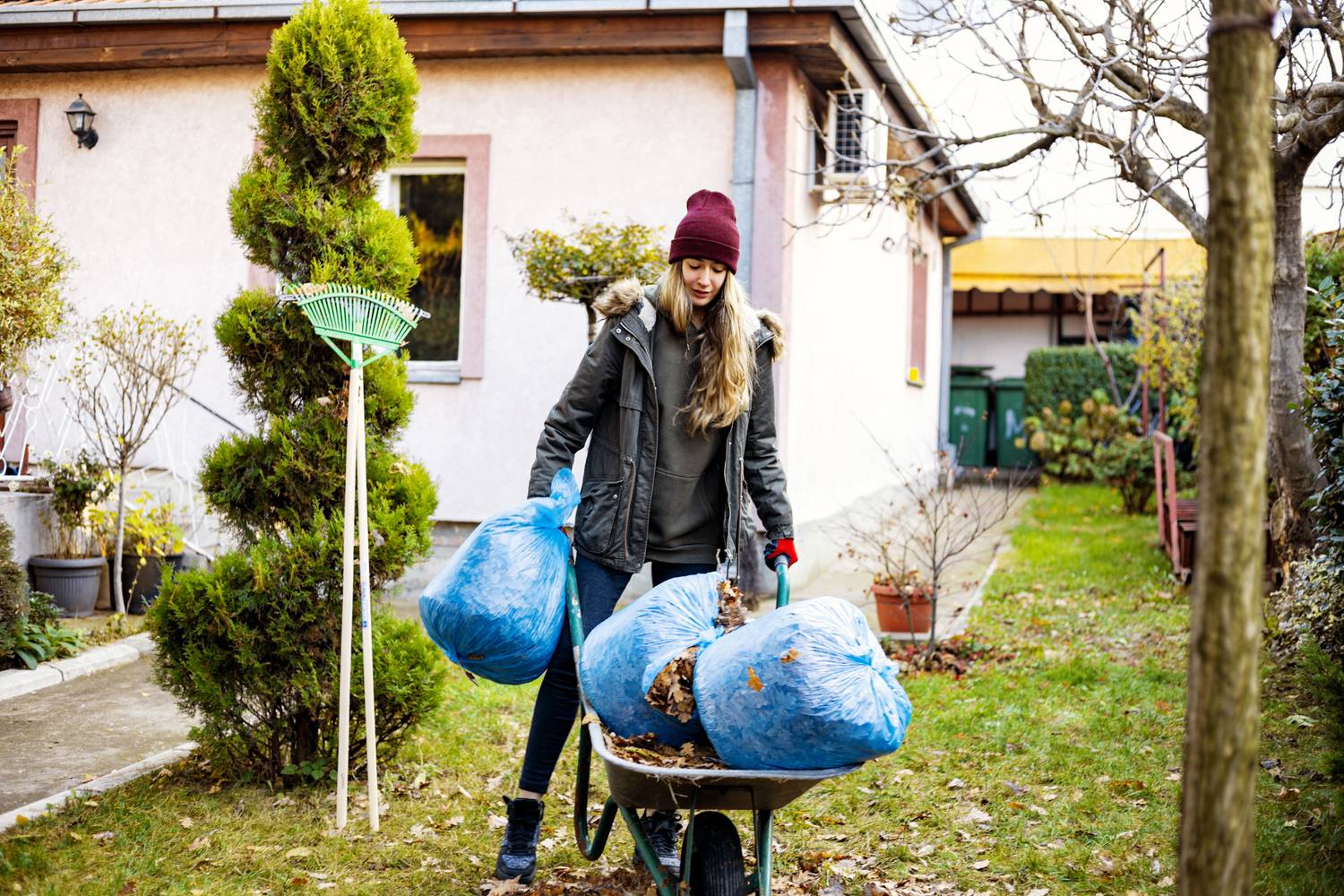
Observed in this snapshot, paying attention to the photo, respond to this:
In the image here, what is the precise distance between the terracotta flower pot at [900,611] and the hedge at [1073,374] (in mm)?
10808

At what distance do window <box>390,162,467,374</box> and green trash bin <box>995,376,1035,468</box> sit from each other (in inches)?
468

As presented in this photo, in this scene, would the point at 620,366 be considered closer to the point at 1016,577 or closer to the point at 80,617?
the point at 80,617

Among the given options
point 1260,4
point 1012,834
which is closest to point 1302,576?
point 1012,834

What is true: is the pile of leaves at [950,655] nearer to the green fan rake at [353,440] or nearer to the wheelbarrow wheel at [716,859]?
the green fan rake at [353,440]

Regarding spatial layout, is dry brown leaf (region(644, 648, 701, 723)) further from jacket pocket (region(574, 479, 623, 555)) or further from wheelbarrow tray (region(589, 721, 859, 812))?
jacket pocket (region(574, 479, 623, 555))

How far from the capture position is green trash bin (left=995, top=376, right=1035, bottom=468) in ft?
60.6

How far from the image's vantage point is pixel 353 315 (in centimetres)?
409

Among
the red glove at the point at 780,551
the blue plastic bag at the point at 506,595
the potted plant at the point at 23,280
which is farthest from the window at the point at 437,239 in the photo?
the red glove at the point at 780,551

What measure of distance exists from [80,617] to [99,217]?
3407mm

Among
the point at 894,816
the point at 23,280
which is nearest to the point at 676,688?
the point at 894,816

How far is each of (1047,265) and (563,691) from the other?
1585 cm

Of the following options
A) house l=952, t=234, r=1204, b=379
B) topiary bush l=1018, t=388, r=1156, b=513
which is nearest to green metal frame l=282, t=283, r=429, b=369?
topiary bush l=1018, t=388, r=1156, b=513

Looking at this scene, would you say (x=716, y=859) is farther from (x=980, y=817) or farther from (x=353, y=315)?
(x=353, y=315)

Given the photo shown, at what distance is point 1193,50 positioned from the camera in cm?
500
